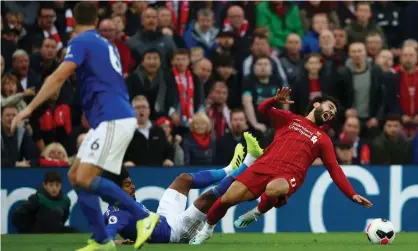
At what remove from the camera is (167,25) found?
1889 centimetres

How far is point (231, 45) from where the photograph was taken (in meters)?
18.8

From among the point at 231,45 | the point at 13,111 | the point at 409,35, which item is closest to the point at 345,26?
the point at 409,35

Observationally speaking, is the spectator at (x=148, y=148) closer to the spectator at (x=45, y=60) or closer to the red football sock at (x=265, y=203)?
the spectator at (x=45, y=60)

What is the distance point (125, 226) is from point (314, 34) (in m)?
8.10

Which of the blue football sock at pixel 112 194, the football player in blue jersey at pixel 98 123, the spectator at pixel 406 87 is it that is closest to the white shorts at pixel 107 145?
the football player in blue jersey at pixel 98 123

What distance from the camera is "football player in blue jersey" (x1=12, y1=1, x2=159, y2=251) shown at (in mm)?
10547

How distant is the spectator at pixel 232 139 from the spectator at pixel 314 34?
238 cm

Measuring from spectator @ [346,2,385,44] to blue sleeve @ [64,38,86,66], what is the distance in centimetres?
941

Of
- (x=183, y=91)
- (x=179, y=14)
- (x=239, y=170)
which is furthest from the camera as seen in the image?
(x=179, y=14)

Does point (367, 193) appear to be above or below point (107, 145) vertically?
below

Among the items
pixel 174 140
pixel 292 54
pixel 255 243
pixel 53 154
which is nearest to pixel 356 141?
pixel 292 54

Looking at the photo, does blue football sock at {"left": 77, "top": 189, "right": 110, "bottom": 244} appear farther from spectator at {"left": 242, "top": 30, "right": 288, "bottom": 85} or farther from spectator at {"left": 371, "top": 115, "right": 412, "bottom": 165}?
spectator at {"left": 242, "top": 30, "right": 288, "bottom": 85}

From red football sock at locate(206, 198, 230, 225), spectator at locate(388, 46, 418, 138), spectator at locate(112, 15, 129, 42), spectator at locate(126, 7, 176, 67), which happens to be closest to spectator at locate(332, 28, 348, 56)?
spectator at locate(388, 46, 418, 138)

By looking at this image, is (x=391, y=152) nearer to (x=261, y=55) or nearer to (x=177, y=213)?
(x=261, y=55)
